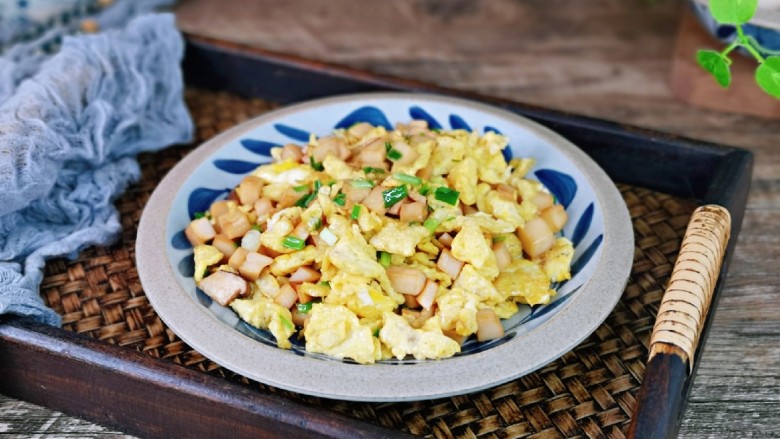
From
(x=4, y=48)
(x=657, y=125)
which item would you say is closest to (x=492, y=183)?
(x=657, y=125)

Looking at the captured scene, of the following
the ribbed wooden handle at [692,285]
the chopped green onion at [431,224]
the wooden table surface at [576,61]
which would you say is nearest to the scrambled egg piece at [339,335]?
the chopped green onion at [431,224]

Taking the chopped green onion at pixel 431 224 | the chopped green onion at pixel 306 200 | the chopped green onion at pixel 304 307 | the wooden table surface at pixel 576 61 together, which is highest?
the chopped green onion at pixel 431 224

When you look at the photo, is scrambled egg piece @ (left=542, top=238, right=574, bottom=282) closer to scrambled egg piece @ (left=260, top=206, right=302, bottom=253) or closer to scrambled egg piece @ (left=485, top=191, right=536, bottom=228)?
scrambled egg piece @ (left=485, top=191, right=536, bottom=228)

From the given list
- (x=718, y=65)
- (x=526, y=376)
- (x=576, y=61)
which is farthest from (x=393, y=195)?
(x=576, y=61)

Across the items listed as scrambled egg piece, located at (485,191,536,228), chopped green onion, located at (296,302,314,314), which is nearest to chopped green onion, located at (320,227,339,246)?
chopped green onion, located at (296,302,314,314)

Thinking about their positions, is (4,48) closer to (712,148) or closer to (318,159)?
(318,159)

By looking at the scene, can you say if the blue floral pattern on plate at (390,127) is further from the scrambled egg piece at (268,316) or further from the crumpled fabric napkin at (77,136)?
the crumpled fabric napkin at (77,136)
